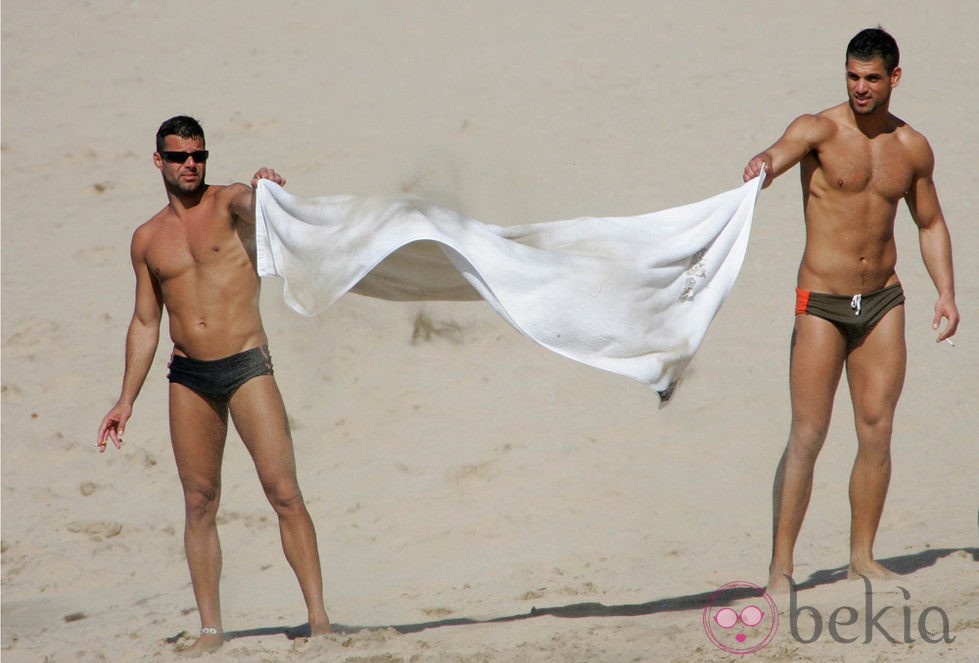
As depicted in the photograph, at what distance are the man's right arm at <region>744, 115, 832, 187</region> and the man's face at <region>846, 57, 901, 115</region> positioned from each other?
156 millimetres

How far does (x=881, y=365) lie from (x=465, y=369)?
4.40m

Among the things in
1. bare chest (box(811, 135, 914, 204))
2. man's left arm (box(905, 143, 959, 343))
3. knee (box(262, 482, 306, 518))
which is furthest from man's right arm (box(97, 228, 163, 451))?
man's left arm (box(905, 143, 959, 343))

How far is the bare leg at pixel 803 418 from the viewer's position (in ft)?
16.9

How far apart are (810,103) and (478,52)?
3933 mm

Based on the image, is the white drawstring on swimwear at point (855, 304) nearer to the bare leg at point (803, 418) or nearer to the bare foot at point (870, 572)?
the bare leg at point (803, 418)

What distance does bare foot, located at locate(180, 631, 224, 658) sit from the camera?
17.1 feet

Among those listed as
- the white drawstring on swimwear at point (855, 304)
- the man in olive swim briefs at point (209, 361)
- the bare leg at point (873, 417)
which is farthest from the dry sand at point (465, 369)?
the white drawstring on swimwear at point (855, 304)

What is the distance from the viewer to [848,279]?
16.8 ft

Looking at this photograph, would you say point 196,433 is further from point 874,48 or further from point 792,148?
point 874,48

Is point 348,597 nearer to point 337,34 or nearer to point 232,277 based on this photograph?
point 232,277

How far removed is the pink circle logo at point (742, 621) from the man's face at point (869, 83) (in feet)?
6.74

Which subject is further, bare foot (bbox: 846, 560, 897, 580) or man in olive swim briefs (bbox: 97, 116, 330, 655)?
bare foot (bbox: 846, 560, 897, 580)

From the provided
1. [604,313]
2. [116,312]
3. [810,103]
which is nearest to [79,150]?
[116,312]

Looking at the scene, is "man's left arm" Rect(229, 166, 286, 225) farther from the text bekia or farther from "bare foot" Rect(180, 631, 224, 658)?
the text bekia
